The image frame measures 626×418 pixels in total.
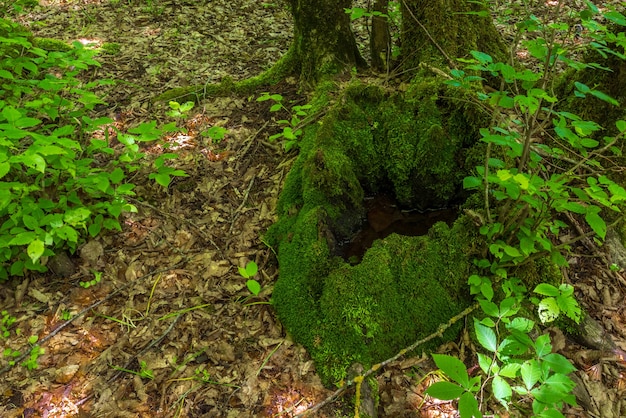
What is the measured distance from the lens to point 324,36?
14.8ft

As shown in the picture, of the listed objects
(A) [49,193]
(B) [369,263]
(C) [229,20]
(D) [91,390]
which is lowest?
(D) [91,390]

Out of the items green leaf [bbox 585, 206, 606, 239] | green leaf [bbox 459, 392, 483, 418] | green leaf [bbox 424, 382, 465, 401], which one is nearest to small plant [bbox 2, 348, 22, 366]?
green leaf [bbox 424, 382, 465, 401]

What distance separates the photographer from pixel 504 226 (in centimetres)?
260

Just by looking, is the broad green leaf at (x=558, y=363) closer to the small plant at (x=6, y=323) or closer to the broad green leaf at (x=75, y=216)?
the broad green leaf at (x=75, y=216)

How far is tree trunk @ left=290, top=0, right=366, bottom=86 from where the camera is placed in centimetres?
443

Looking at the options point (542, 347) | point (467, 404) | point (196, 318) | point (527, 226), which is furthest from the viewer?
point (196, 318)

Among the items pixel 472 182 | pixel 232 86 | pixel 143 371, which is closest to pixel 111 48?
pixel 232 86

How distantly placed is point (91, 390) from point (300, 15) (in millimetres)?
4115

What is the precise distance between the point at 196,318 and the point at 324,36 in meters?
3.34

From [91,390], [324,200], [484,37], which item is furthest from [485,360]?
[484,37]

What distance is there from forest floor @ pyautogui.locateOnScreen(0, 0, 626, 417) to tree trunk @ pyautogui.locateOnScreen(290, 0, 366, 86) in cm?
87

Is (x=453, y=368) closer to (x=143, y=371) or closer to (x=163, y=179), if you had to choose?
(x=143, y=371)

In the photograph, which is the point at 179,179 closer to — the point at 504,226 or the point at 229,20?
the point at 504,226

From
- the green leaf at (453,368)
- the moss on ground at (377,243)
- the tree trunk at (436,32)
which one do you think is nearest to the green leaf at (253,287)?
the moss on ground at (377,243)
